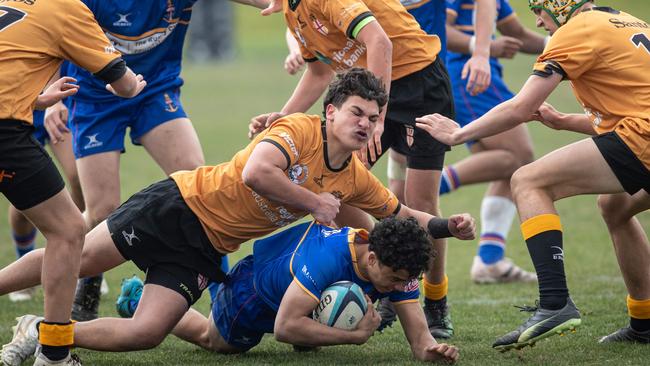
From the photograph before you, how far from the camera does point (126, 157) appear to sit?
1516 centimetres

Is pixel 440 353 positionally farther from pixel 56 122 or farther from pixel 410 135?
pixel 56 122

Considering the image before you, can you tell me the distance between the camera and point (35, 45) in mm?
4676

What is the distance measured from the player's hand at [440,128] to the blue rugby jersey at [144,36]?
2.10 metres

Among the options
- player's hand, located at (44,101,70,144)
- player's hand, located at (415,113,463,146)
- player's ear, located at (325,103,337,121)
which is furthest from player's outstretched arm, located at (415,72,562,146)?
player's hand, located at (44,101,70,144)

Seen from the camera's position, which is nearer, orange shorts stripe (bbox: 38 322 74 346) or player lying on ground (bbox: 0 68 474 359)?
orange shorts stripe (bbox: 38 322 74 346)

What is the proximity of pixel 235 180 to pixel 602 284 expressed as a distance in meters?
3.53

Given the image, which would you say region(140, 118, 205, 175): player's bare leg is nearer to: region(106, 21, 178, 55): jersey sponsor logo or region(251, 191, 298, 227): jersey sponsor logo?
region(106, 21, 178, 55): jersey sponsor logo

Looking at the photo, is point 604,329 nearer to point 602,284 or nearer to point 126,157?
point 602,284

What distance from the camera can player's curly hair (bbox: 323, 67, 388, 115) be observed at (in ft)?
17.1

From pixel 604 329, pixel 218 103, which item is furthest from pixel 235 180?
pixel 218 103

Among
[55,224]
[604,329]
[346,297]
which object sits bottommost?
[604,329]

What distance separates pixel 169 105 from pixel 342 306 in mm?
2357

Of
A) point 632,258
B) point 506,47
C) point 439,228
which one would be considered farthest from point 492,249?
point 439,228

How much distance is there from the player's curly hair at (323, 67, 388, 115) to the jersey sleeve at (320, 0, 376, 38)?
1.21 ft
